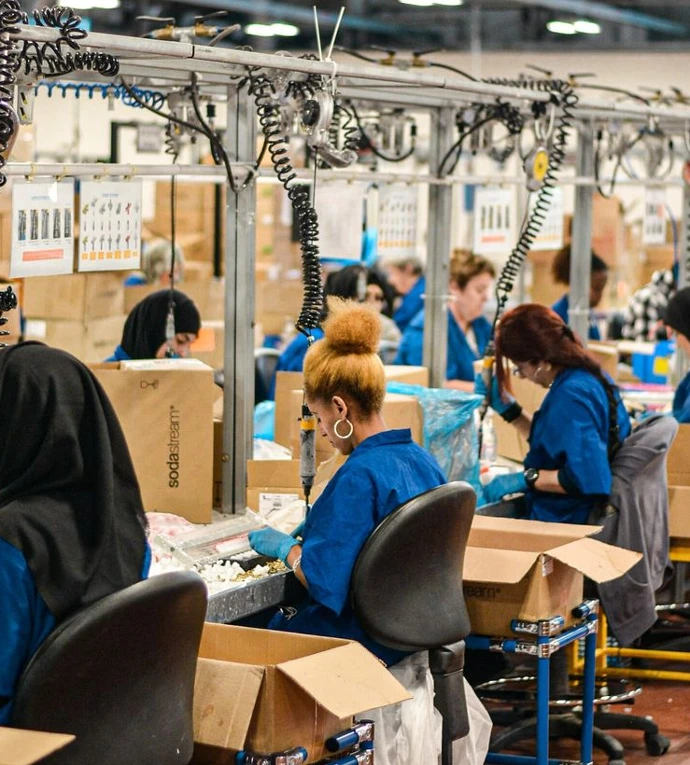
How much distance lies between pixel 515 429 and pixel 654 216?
223 centimetres

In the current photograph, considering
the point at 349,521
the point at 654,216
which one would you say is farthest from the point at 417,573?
the point at 654,216

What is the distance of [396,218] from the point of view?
483 cm

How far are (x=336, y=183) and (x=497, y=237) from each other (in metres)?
1.08

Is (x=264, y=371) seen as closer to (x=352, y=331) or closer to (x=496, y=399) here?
(x=496, y=399)

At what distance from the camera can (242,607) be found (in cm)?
296

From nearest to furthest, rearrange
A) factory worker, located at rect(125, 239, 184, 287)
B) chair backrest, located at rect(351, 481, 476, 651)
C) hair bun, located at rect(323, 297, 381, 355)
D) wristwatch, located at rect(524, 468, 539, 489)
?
chair backrest, located at rect(351, 481, 476, 651)
hair bun, located at rect(323, 297, 381, 355)
wristwatch, located at rect(524, 468, 539, 489)
factory worker, located at rect(125, 239, 184, 287)

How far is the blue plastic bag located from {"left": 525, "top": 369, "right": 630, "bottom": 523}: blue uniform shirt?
197 mm

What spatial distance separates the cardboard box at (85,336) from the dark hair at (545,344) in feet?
8.02

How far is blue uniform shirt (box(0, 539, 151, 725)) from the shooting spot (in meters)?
2.06

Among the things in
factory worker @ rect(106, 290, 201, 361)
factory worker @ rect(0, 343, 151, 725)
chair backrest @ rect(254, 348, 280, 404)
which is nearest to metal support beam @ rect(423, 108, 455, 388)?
factory worker @ rect(106, 290, 201, 361)

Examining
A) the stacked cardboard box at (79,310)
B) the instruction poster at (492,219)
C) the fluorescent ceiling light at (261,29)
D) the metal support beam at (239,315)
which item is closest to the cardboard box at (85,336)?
the stacked cardboard box at (79,310)

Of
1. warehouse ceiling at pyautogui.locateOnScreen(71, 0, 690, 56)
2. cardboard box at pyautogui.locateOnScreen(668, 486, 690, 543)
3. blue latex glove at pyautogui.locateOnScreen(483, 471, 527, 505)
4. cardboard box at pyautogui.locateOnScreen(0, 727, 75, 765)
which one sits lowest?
cardboard box at pyautogui.locateOnScreen(668, 486, 690, 543)

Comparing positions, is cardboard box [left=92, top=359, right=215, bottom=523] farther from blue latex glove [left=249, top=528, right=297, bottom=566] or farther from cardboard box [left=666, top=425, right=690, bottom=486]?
cardboard box [left=666, top=425, right=690, bottom=486]

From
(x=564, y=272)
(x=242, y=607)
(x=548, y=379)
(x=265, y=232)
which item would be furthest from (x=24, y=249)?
(x=265, y=232)
